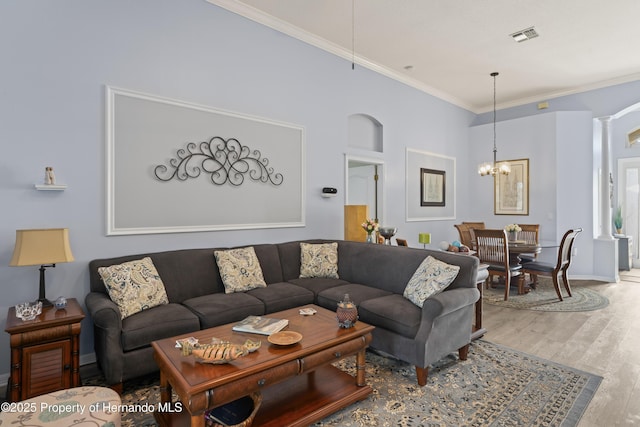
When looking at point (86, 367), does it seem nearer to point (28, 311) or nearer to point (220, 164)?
point (28, 311)

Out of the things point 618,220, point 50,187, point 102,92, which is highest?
point 102,92

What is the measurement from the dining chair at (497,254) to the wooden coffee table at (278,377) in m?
3.39

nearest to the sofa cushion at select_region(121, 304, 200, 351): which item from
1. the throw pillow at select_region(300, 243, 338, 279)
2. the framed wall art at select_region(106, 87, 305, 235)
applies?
the framed wall art at select_region(106, 87, 305, 235)

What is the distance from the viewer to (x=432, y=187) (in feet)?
21.9

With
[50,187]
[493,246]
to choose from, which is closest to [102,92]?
[50,187]

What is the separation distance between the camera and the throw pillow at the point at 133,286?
268cm

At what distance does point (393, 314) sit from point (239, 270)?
5.25 feet

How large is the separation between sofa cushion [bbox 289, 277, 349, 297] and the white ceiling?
10.3ft

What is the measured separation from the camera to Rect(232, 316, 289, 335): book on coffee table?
92.6 inches

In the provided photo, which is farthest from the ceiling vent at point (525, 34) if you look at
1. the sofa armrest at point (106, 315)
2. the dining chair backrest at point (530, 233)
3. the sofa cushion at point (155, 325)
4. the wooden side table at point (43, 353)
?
the wooden side table at point (43, 353)

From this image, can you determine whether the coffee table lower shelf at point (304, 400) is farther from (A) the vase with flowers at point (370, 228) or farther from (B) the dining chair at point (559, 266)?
(B) the dining chair at point (559, 266)

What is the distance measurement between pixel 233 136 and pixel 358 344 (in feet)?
8.72

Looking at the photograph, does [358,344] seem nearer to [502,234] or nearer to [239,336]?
[239,336]

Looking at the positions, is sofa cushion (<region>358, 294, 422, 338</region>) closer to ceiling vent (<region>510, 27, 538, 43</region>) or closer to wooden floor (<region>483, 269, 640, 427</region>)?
wooden floor (<region>483, 269, 640, 427</region>)
